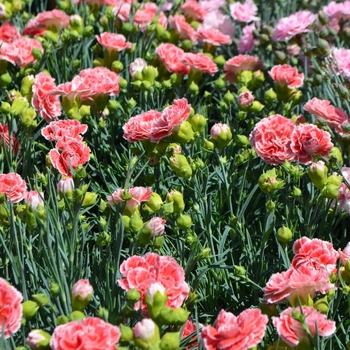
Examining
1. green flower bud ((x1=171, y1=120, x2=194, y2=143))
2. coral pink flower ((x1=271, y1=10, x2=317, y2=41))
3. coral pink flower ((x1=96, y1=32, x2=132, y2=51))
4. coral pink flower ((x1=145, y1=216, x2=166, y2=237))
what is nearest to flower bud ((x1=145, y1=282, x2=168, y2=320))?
coral pink flower ((x1=145, y1=216, x2=166, y2=237))

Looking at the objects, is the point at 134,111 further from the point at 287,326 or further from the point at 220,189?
the point at 287,326

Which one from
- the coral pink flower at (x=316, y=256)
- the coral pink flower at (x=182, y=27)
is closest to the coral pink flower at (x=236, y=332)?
the coral pink flower at (x=316, y=256)

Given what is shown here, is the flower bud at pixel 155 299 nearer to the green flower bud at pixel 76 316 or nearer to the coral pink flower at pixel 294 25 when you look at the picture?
the green flower bud at pixel 76 316

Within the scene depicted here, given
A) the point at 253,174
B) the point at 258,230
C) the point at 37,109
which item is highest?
the point at 37,109

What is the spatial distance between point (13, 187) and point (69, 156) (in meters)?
0.14

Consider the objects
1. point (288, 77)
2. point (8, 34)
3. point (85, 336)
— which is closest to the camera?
point (85, 336)

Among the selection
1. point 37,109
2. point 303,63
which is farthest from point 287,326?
point 303,63

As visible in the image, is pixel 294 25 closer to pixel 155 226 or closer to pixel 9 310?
pixel 155 226

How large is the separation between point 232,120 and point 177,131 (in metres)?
0.68

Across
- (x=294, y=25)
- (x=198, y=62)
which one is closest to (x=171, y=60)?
(x=198, y=62)

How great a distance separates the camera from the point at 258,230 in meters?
1.75

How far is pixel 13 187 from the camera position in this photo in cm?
145

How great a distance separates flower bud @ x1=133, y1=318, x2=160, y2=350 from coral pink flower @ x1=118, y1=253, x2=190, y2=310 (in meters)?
0.10

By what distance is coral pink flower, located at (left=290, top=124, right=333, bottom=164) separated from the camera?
1.53 m
